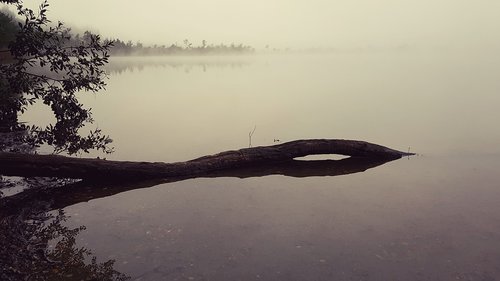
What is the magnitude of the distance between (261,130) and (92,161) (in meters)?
13.2

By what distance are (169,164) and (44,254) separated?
21.5 feet

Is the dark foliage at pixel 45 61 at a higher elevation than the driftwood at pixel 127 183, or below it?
higher

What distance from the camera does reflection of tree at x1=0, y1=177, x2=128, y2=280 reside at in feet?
23.1

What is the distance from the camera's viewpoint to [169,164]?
14.0 meters

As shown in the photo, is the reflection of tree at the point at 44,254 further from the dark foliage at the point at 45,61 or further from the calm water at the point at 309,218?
the dark foliage at the point at 45,61

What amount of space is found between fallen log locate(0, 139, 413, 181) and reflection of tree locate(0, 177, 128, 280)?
1.96 m

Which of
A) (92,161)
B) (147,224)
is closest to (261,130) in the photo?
(92,161)

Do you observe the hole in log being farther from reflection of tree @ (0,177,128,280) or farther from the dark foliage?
reflection of tree @ (0,177,128,280)

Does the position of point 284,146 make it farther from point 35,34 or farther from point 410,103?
point 410,103

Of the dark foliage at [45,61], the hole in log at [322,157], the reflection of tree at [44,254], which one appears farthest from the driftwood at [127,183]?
the dark foliage at [45,61]

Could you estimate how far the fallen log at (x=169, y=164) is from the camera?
36.9 feet

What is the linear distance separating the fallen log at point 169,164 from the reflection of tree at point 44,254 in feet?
6.44

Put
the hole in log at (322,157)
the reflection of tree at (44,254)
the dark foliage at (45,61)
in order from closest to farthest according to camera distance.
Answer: the reflection of tree at (44,254) → the dark foliage at (45,61) → the hole in log at (322,157)

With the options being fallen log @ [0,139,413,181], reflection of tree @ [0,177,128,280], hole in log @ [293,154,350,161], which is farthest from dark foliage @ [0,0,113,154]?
hole in log @ [293,154,350,161]
